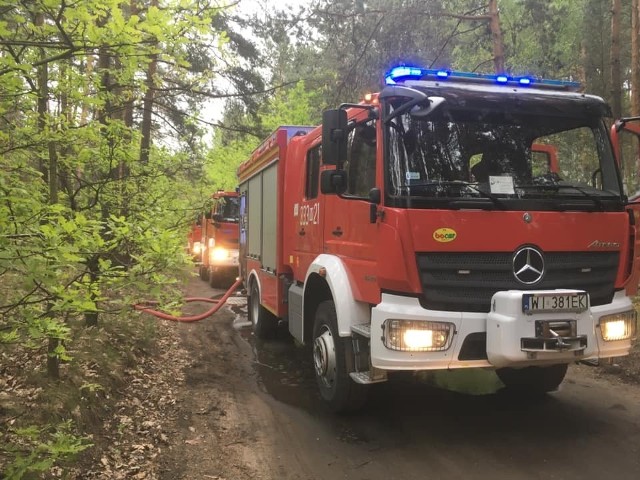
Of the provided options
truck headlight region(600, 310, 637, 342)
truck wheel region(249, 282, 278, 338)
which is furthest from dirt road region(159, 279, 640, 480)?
truck wheel region(249, 282, 278, 338)

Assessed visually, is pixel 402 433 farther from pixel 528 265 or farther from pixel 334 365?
pixel 528 265

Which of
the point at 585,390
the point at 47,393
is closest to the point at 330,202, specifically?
the point at 47,393

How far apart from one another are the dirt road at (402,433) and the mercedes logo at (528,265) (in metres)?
1.43

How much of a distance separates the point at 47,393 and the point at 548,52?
531 inches

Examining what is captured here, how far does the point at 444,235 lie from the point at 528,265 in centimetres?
76

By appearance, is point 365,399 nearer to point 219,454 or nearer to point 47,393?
point 219,454

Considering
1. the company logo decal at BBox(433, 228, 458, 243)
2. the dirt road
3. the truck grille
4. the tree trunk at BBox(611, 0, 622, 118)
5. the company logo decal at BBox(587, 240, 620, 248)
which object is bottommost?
the dirt road

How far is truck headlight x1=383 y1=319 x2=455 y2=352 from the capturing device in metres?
3.92

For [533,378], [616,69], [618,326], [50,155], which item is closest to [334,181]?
[50,155]

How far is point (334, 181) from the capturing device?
15.2ft

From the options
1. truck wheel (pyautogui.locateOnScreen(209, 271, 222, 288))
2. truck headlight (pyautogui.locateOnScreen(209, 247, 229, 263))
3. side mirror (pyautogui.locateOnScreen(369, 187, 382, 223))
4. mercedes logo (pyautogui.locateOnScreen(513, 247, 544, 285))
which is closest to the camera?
mercedes logo (pyautogui.locateOnScreen(513, 247, 544, 285))

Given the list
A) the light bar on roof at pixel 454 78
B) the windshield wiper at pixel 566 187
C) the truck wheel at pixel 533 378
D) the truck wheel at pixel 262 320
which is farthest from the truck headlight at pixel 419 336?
the truck wheel at pixel 262 320

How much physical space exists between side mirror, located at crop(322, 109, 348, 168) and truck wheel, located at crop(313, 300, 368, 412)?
5.10ft

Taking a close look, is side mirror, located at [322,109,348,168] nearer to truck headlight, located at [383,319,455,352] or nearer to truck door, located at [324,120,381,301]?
truck door, located at [324,120,381,301]
